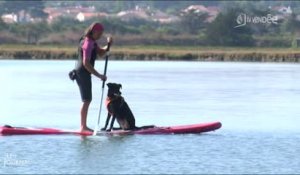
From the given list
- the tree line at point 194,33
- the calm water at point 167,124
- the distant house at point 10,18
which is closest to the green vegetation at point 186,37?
the tree line at point 194,33

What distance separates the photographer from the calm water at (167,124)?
14695 mm

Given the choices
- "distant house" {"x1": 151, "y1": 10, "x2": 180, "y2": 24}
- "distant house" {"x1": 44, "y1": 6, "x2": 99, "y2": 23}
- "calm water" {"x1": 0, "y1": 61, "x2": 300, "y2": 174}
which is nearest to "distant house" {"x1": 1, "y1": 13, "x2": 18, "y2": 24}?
"distant house" {"x1": 44, "y1": 6, "x2": 99, "y2": 23}

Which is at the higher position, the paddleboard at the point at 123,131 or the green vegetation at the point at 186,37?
the paddleboard at the point at 123,131

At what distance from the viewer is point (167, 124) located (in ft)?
63.9

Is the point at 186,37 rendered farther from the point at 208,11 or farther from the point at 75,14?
the point at 75,14

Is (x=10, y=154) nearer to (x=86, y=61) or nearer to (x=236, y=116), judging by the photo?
(x=86, y=61)

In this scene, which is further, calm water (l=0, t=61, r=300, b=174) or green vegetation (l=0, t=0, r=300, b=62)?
green vegetation (l=0, t=0, r=300, b=62)

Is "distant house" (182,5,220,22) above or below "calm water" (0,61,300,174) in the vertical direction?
below

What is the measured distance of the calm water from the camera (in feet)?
48.2

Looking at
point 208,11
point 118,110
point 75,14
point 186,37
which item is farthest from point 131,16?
point 118,110

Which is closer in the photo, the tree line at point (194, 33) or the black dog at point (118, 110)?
the black dog at point (118, 110)

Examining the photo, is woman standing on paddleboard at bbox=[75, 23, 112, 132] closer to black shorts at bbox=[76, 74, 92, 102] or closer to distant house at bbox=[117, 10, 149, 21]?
black shorts at bbox=[76, 74, 92, 102]

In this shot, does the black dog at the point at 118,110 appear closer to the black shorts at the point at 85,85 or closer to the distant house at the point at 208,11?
the black shorts at the point at 85,85

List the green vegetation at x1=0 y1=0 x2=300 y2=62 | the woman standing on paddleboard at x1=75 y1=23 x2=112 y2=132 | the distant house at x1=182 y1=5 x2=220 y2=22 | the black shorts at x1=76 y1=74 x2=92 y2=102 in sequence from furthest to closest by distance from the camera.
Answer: the distant house at x1=182 y1=5 x2=220 y2=22, the green vegetation at x1=0 y1=0 x2=300 y2=62, the black shorts at x1=76 y1=74 x2=92 y2=102, the woman standing on paddleboard at x1=75 y1=23 x2=112 y2=132
